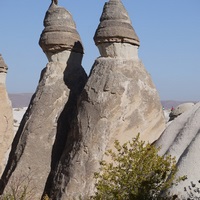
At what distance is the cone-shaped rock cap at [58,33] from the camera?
27.8 ft

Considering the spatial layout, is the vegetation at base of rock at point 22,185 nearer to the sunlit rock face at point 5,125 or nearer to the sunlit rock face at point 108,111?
the sunlit rock face at point 108,111

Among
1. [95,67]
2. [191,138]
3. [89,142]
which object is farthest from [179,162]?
[95,67]

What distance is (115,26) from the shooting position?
747cm

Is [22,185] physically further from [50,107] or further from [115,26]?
[115,26]

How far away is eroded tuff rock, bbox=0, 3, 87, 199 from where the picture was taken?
7.83 m

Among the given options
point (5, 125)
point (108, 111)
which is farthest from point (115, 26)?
point (5, 125)

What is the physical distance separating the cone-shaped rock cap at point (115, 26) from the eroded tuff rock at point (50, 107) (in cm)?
98

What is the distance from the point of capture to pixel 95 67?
744 centimetres

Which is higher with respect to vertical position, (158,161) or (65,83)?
(65,83)

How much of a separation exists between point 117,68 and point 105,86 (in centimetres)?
33

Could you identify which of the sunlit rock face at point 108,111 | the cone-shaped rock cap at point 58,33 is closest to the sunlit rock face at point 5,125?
the cone-shaped rock cap at point 58,33

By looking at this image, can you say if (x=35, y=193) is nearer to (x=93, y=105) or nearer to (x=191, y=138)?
(x=93, y=105)

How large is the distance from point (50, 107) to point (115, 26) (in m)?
1.72

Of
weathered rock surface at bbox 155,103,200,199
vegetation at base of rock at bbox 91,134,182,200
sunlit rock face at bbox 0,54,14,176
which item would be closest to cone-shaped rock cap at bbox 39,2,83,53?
weathered rock surface at bbox 155,103,200,199
